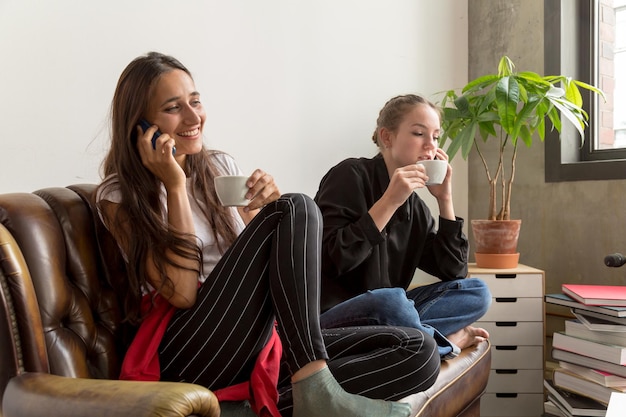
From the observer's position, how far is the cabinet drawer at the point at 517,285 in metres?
2.41

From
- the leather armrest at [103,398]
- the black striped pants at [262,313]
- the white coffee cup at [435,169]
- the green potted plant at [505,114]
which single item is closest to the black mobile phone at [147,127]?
the black striped pants at [262,313]

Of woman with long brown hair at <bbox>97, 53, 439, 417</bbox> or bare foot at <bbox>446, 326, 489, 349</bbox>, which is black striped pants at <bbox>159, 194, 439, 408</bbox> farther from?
bare foot at <bbox>446, 326, 489, 349</bbox>

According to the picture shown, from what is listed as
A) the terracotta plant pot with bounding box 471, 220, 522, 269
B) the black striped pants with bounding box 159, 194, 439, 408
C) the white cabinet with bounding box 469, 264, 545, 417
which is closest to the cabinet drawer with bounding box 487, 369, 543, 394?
the white cabinet with bounding box 469, 264, 545, 417

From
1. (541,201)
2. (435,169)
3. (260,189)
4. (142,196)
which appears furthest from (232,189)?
(541,201)

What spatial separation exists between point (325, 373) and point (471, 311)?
2.70 ft

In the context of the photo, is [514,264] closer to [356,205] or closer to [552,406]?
[552,406]

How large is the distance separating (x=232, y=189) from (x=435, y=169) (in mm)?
683

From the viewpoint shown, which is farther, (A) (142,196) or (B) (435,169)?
(B) (435,169)

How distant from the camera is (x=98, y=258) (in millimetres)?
1453

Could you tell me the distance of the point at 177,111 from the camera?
1529mm

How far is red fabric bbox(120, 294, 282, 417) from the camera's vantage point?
132cm

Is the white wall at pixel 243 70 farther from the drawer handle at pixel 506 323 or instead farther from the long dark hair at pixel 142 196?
the drawer handle at pixel 506 323

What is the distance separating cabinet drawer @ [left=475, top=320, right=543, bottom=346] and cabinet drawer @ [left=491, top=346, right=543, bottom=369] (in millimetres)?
19

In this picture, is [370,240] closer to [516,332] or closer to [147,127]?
[147,127]
